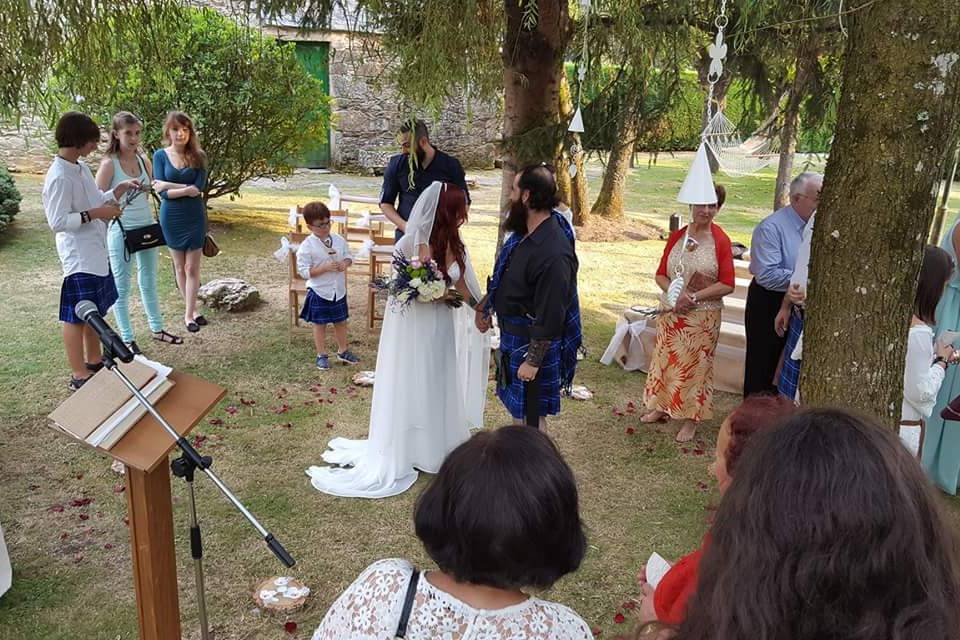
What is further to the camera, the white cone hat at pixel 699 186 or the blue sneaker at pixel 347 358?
the blue sneaker at pixel 347 358

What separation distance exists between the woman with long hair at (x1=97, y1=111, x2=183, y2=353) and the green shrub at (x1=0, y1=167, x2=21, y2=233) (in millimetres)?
4536

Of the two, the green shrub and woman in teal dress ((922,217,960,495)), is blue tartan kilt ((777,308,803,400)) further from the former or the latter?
the green shrub

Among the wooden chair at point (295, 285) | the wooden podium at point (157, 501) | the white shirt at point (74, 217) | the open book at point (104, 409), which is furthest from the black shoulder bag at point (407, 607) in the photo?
the wooden chair at point (295, 285)

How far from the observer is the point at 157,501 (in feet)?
8.13

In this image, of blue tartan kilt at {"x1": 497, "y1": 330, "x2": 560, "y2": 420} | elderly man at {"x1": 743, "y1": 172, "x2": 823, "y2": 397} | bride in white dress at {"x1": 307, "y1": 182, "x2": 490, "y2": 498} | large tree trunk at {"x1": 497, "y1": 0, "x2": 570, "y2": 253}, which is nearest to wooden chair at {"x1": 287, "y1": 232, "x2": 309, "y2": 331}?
large tree trunk at {"x1": 497, "y1": 0, "x2": 570, "y2": 253}

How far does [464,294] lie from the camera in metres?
4.65

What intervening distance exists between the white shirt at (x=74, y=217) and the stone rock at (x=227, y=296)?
214 cm

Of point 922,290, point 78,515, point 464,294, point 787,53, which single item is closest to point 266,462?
point 78,515

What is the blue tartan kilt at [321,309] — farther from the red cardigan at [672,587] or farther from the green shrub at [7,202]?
the green shrub at [7,202]

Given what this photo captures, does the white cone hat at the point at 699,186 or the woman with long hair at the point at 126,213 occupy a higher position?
the white cone hat at the point at 699,186

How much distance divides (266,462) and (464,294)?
5.46 ft

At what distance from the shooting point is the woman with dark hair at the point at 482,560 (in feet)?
4.80

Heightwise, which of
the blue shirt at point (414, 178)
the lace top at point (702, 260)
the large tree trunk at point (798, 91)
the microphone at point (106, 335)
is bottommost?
Result: the lace top at point (702, 260)

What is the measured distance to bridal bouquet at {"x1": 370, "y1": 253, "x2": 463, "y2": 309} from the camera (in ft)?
14.4
